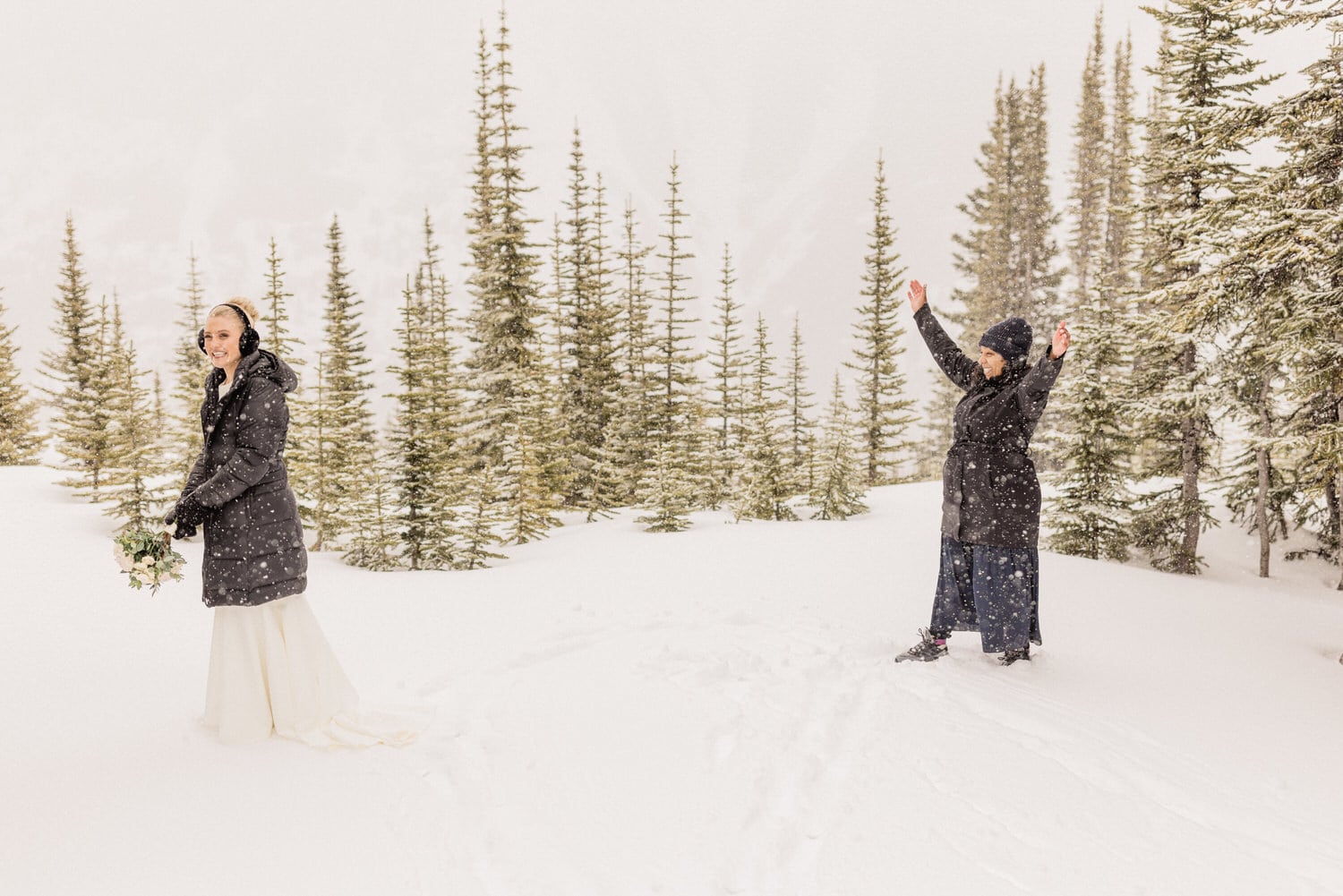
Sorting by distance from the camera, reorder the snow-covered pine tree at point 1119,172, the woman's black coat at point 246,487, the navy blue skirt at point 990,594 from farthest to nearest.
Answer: the snow-covered pine tree at point 1119,172
the navy blue skirt at point 990,594
the woman's black coat at point 246,487

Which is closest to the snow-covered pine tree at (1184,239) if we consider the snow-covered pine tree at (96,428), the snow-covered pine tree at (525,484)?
the snow-covered pine tree at (525,484)

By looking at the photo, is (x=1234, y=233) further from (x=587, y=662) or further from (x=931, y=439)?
(x=931, y=439)

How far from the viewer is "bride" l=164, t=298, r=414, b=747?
12.6 feet

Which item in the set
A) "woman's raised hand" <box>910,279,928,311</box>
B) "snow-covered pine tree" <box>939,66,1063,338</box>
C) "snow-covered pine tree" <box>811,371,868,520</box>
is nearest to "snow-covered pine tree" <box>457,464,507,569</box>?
"snow-covered pine tree" <box>811,371,868,520</box>

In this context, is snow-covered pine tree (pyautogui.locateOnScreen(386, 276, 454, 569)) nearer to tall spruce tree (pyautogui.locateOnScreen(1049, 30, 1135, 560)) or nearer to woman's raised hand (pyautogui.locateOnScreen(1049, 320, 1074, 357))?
woman's raised hand (pyautogui.locateOnScreen(1049, 320, 1074, 357))

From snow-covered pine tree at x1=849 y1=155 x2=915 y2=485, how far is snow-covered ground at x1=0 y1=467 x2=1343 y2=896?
20.7 metres

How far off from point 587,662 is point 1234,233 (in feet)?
28.1

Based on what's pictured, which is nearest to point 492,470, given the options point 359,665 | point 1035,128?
point 359,665

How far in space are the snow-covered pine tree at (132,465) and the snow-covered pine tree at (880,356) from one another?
77.0 ft

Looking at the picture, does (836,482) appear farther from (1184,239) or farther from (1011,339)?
(1011,339)

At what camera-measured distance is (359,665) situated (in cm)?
586

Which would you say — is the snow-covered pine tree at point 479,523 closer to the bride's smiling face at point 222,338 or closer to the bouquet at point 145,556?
the bouquet at point 145,556

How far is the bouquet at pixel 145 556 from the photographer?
3.86 meters

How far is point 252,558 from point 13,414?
27.2m
